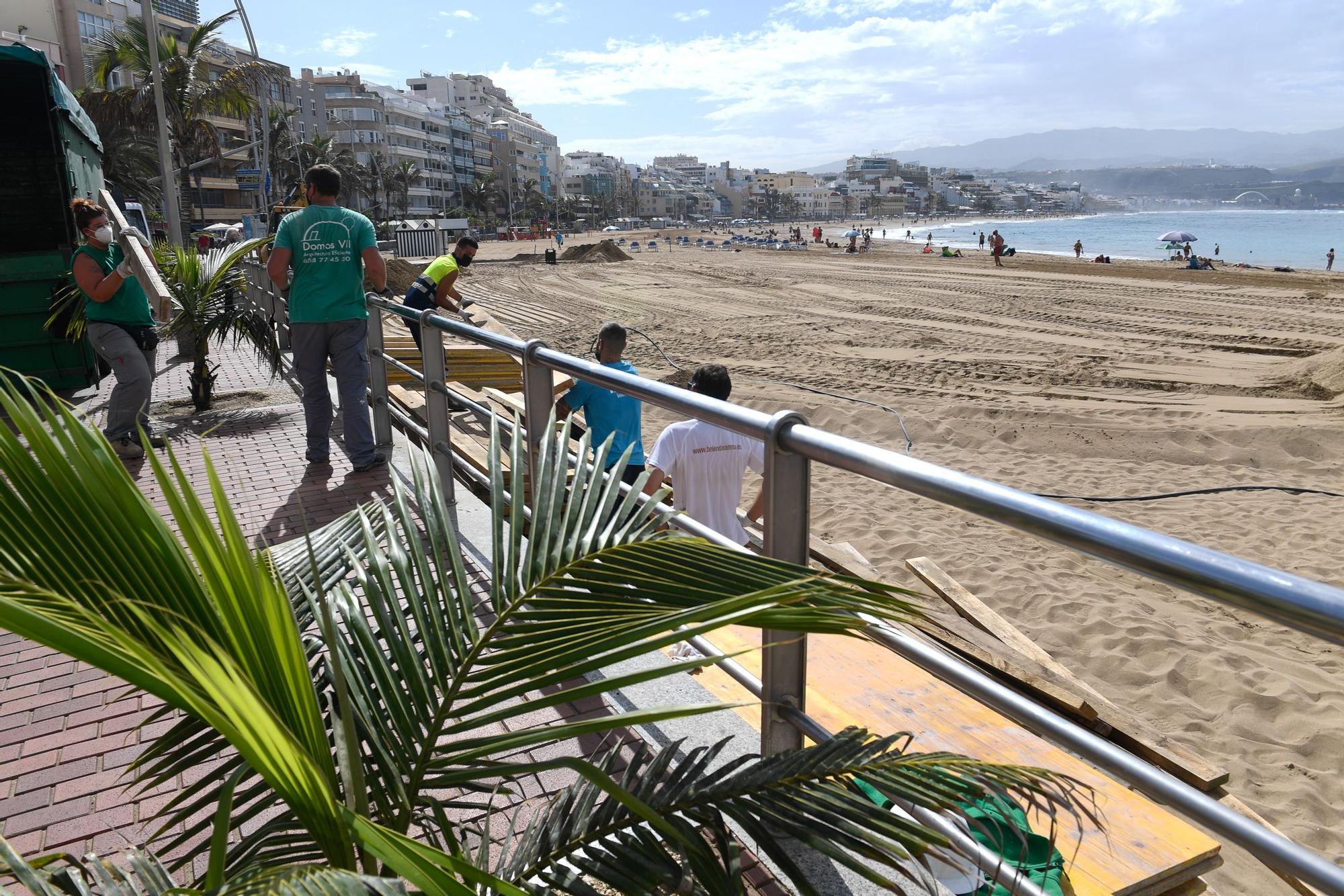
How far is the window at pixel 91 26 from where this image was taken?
56.7 metres

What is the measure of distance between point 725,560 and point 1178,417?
13.0m

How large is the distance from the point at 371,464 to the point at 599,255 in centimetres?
4418

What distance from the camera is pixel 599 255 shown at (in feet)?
161

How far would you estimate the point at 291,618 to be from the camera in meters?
1.13

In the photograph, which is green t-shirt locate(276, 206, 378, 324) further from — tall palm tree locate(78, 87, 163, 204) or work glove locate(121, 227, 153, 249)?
tall palm tree locate(78, 87, 163, 204)

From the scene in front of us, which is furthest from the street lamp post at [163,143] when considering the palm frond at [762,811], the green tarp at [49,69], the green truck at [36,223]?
the palm frond at [762,811]

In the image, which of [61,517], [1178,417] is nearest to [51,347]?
[61,517]

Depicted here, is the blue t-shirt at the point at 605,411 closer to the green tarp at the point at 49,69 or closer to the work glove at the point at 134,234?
the green tarp at the point at 49,69

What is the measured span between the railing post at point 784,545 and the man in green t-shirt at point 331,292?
433cm

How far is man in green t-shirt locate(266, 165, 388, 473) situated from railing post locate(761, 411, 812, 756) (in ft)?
14.2

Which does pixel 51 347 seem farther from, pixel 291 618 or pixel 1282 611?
pixel 1282 611

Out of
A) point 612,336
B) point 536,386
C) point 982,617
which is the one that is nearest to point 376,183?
point 612,336

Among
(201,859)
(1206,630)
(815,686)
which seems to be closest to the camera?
(201,859)

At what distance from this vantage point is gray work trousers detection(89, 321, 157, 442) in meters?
6.48
